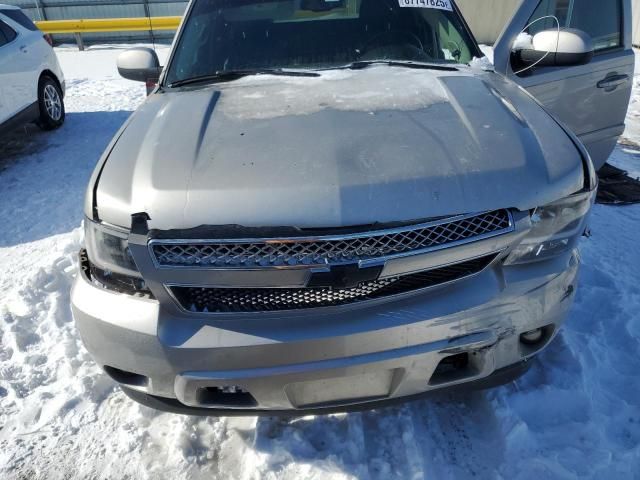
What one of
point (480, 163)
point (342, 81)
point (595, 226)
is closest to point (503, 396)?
point (480, 163)

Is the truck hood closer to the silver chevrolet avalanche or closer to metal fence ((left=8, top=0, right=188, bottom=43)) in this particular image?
the silver chevrolet avalanche

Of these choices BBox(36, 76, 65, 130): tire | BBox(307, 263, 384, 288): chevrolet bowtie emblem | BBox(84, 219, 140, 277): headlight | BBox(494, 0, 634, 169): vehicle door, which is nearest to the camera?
BBox(307, 263, 384, 288): chevrolet bowtie emblem

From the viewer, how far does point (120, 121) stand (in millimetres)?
6859

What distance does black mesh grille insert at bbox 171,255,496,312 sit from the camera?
1.67 m

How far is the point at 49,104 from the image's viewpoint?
21.1ft

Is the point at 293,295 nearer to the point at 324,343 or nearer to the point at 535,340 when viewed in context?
the point at 324,343

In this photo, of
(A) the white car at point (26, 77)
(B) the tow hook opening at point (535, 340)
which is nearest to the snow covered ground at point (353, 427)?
(B) the tow hook opening at point (535, 340)

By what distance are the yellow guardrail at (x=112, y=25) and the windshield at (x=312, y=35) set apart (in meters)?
10.3

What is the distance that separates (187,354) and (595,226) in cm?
327

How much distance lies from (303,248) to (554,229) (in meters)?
0.92

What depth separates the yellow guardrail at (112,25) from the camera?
1226cm

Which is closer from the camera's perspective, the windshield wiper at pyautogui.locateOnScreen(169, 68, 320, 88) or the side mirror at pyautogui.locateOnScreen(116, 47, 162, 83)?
the windshield wiper at pyautogui.locateOnScreen(169, 68, 320, 88)

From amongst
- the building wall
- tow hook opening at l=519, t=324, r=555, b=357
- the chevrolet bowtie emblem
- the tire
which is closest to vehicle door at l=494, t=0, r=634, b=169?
tow hook opening at l=519, t=324, r=555, b=357

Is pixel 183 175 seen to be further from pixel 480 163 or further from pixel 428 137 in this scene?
pixel 480 163
